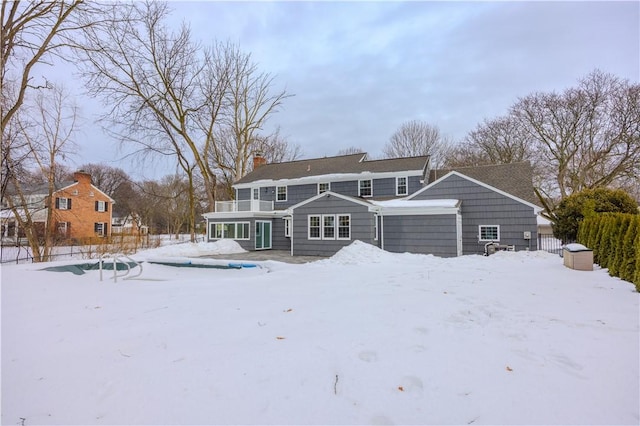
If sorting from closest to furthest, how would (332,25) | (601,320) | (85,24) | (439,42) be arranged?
1. (601,320)
2. (85,24)
3. (332,25)
4. (439,42)

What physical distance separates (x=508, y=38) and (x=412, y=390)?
13806 mm

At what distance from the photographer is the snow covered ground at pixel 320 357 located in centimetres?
224

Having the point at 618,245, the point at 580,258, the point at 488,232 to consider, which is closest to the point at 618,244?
the point at 618,245

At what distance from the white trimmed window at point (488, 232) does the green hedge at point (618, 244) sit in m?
4.15

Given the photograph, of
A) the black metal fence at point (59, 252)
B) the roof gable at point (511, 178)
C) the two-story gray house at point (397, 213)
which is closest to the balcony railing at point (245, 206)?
the two-story gray house at point (397, 213)

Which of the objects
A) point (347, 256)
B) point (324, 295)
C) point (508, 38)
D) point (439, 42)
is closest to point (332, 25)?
point (439, 42)

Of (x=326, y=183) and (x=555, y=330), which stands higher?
(x=326, y=183)

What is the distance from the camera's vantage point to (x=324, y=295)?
18.4ft

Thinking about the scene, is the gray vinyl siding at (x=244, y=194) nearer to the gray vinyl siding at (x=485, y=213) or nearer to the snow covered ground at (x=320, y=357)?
the gray vinyl siding at (x=485, y=213)

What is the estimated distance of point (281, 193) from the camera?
69.3 ft

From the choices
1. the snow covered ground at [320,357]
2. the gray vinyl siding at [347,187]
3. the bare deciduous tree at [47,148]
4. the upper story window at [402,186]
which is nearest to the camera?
the snow covered ground at [320,357]

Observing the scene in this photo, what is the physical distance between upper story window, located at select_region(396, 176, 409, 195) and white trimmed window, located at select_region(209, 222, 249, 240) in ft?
30.8

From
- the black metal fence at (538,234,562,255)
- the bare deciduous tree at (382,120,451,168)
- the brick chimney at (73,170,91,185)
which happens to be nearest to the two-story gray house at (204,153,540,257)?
the black metal fence at (538,234,562,255)

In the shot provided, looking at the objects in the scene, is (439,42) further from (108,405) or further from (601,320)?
(108,405)
